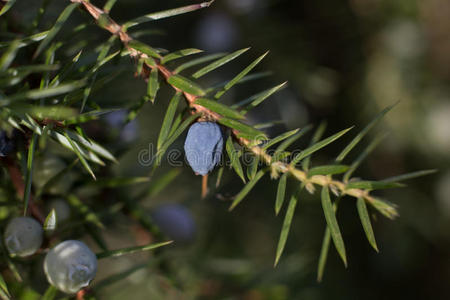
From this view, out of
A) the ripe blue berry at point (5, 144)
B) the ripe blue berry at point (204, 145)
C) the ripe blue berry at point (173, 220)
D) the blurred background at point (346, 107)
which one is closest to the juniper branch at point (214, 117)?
the ripe blue berry at point (204, 145)

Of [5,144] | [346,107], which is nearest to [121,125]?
[5,144]

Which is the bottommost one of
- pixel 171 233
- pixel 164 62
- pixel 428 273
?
pixel 428 273

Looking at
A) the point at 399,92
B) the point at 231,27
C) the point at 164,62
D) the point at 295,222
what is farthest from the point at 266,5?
the point at 164,62

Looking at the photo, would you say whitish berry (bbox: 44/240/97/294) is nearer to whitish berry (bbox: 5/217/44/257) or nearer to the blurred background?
whitish berry (bbox: 5/217/44/257)

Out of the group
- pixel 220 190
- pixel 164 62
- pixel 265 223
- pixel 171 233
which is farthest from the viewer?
pixel 265 223

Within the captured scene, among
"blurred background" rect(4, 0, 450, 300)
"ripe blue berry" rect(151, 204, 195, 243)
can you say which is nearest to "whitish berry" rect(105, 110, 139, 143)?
"ripe blue berry" rect(151, 204, 195, 243)

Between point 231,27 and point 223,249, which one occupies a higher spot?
point 231,27

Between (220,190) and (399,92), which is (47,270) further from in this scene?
(399,92)

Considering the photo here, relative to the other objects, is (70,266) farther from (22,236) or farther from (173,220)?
(173,220)
